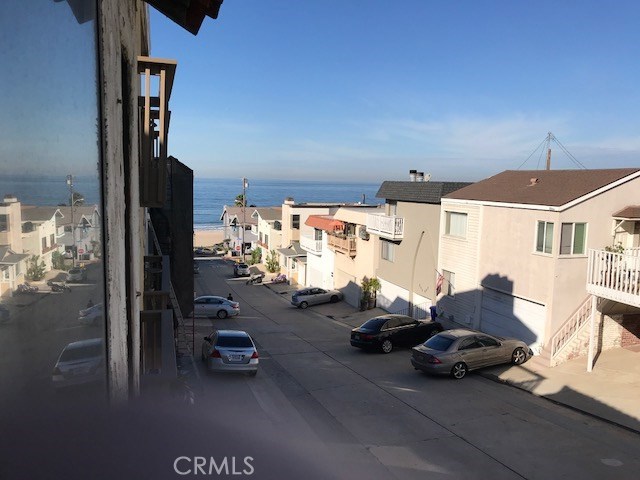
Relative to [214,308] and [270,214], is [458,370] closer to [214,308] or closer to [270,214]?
[214,308]

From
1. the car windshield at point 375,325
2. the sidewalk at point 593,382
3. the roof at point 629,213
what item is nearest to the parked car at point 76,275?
the sidewalk at point 593,382

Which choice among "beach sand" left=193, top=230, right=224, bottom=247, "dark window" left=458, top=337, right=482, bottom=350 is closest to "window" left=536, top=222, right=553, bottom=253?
"dark window" left=458, top=337, right=482, bottom=350

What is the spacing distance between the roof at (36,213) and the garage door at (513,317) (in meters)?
19.5

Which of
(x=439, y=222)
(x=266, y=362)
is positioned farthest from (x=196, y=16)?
(x=439, y=222)

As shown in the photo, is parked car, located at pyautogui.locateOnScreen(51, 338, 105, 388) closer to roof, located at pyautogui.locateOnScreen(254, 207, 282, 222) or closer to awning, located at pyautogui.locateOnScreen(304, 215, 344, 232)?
awning, located at pyautogui.locateOnScreen(304, 215, 344, 232)

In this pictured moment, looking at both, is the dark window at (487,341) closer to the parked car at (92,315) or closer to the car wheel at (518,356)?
the car wheel at (518,356)

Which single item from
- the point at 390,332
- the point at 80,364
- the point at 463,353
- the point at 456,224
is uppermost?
the point at 80,364

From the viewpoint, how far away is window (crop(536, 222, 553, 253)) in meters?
18.6

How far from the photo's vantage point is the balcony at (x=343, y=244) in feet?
112

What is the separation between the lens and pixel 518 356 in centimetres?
1841

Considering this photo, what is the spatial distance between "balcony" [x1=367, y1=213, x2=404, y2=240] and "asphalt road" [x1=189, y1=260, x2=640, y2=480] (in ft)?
29.7

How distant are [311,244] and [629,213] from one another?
25546mm

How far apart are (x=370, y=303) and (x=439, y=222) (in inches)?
350

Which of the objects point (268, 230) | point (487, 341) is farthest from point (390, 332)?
point (268, 230)
